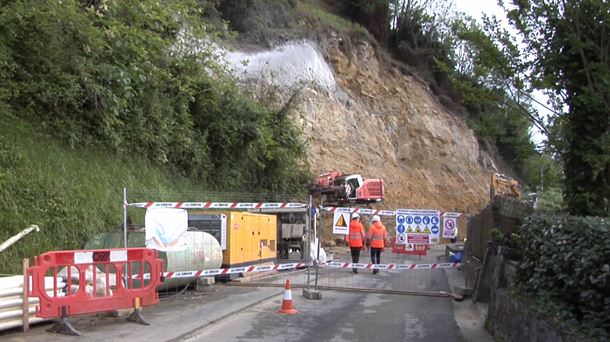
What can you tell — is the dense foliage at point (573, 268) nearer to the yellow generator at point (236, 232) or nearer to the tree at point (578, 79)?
the tree at point (578, 79)


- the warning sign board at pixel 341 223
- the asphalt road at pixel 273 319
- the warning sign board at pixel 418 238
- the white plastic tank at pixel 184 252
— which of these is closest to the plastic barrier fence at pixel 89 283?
the asphalt road at pixel 273 319

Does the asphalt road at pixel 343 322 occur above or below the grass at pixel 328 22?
below

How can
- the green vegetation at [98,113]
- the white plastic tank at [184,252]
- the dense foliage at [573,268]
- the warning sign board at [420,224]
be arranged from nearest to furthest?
the dense foliage at [573,268], the white plastic tank at [184,252], the green vegetation at [98,113], the warning sign board at [420,224]

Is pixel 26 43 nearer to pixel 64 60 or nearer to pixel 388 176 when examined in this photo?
pixel 64 60

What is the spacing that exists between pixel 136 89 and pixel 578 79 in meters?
12.2

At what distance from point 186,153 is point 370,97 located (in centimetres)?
2127

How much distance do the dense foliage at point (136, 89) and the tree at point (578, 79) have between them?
10.2 metres

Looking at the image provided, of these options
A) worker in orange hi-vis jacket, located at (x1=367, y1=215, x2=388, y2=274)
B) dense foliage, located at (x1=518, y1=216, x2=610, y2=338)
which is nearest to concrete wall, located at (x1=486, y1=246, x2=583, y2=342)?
dense foliage, located at (x1=518, y1=216, x2=610, y2=338)

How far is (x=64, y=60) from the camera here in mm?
14867

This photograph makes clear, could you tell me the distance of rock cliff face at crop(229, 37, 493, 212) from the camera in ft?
113

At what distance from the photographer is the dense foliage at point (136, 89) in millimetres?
14203

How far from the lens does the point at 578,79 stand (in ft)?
29.6

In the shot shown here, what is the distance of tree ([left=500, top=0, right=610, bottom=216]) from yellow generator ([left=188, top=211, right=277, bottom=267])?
7609 mm

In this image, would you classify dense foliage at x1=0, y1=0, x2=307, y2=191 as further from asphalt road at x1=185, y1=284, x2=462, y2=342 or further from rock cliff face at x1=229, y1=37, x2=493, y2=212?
rock cliff face at x1=229, y1=37, x2=493, y2=212
